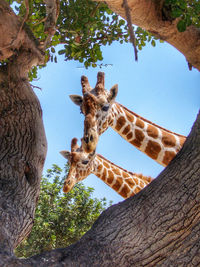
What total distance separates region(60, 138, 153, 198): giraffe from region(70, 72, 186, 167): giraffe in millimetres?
757

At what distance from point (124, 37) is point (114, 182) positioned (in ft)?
11.0

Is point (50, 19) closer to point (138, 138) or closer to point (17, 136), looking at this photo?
point (17, 136)

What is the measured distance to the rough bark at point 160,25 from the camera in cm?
367

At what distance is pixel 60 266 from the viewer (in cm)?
227

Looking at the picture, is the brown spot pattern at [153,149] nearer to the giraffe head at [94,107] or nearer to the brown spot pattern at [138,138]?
the brown spot pattern at [138,138]

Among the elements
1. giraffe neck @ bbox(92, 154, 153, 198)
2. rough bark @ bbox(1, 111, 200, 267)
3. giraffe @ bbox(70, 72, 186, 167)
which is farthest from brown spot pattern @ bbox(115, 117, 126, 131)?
rough bark @ bbox(1, 111, 200, 267)

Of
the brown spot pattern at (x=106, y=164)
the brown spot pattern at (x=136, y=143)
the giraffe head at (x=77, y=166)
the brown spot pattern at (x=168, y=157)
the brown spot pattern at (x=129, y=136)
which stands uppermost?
the brown spot pattern at (x=129, y=136)

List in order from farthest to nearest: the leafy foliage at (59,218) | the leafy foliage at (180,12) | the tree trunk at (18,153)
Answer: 1. the leafy foliage at (59,218)
2. the leafy foliage at (180,12)
3. the tree trunk at (18,153)

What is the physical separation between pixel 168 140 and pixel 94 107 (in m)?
1.63

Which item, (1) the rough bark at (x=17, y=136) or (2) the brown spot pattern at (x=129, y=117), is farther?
(2) the brown spot pattern at (x=129, y=117)

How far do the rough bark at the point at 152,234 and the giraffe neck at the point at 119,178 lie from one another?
475cm

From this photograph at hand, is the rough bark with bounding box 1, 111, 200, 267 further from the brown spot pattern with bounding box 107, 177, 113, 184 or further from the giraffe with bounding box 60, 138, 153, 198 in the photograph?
the brown spot pattern with bounding box 107, 177, 113, 184

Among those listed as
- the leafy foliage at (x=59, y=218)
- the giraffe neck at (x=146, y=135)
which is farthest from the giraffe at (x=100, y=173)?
the leafy foliage at (x=59, y=218)

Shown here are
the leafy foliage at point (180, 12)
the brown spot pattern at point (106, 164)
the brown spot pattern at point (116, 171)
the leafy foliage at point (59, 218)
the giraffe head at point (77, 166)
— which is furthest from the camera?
the leafy foliage at point (59, 218)
